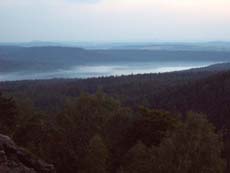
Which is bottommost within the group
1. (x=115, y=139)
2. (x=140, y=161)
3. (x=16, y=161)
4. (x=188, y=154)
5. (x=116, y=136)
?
(x=115, y=139)

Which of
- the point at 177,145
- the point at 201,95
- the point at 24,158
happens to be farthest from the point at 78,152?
the point at 201,95

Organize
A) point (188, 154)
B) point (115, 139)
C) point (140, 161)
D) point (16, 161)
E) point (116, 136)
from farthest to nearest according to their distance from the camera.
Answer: point (116, 136)
point (115, 139)
point (140, 161)
point (188, 154)
point (16, 161)

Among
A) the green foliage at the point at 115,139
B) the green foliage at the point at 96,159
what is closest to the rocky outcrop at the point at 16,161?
the green foliage at the point at 115,139

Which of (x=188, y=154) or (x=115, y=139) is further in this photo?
(x=115, y=139)

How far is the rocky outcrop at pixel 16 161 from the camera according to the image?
513 inches

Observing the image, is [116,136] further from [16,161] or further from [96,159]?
[16,161]

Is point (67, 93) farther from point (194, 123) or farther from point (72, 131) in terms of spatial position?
point (194, 123)

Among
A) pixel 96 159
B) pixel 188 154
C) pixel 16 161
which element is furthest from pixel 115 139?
pixel 16 161

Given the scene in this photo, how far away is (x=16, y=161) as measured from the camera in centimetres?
1340

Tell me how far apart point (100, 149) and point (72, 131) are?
8358 millimetres

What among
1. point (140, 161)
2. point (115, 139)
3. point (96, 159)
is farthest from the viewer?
point (115, 139)

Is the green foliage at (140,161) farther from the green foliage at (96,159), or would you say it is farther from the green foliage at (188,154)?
the green foliage at (96,159)

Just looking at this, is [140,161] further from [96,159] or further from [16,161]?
[16,161]

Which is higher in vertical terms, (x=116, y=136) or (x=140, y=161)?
(x=140, y=161)
